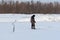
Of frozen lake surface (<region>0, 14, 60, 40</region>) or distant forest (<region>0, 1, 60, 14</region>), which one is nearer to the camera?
frozen lake surface (<region>0, 14, 60, 40</region>)

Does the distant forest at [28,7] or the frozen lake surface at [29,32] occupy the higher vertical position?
the distant forest at [28,7]

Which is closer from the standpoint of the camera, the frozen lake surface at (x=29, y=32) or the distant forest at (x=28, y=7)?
the frozen lake surface at (x=29, y=32)

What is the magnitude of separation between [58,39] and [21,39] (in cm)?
167

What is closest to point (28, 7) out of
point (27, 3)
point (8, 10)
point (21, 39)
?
point (27, 3)

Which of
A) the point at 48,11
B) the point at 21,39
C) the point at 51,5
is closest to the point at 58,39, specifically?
the point at 21,39

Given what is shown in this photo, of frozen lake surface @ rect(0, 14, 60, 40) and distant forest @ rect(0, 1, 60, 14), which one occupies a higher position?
distant forest @ rect(0, 1, 60, 14)

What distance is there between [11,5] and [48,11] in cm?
888

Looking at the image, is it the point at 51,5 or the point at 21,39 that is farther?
the point at 51,5

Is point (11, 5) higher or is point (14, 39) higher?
point (11, 5)

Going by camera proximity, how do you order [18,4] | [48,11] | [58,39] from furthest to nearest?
[18,4] → [48,11] → [58,39]

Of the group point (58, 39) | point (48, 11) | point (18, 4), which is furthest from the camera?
point (18, 4)

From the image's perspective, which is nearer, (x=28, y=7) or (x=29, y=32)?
(x=29, y=32)

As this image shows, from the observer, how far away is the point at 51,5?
52.6 m

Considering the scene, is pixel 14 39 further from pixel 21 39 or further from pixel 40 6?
pixel 40 6
